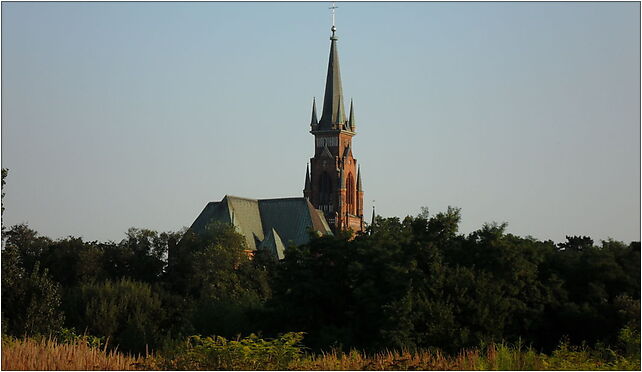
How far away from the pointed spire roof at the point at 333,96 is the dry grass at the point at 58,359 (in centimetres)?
10923

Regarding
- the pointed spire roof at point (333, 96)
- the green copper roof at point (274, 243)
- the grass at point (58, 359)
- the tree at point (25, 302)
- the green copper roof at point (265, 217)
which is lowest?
the grass at point (58, 359)

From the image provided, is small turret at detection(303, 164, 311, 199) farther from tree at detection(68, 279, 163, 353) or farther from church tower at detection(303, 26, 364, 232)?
tree at detection(68, 279, 163, 353)

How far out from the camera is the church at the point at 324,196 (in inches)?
4186

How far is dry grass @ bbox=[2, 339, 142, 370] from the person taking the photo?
58.0 feet

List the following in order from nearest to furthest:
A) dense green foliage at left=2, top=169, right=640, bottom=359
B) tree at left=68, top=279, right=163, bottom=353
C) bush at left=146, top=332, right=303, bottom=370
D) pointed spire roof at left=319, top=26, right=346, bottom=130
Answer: bush at left=146, top=332, right=303, bottom=370
dense green foliage at left=2, top=169, right=640, bottom=359
tree at left=68, top=279, right=163, bottom=353
pointed spire roof at left=319, top=26, right=346, bottom=130

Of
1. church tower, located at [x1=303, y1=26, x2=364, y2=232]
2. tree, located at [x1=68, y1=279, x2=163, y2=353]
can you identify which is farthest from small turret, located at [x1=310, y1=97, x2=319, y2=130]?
tree, located at [x1=68, y1=279, x2=163, y2=353]

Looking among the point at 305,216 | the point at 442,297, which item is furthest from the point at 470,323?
the point at 305,216

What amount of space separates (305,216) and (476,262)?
241 ft

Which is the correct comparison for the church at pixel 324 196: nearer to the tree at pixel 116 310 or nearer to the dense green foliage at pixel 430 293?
the tree at pixel 116 310

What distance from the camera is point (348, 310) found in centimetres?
3491

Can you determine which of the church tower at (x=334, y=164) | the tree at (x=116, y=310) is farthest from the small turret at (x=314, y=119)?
the tree at (x=116, y=310)

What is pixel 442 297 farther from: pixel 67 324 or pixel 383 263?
pixel 67 324

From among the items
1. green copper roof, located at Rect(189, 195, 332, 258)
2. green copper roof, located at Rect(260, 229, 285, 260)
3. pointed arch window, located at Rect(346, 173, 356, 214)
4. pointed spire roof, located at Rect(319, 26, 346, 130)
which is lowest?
green copper roof, located at Rect(260, 229, 285, 260)

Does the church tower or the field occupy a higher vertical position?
the church tower
